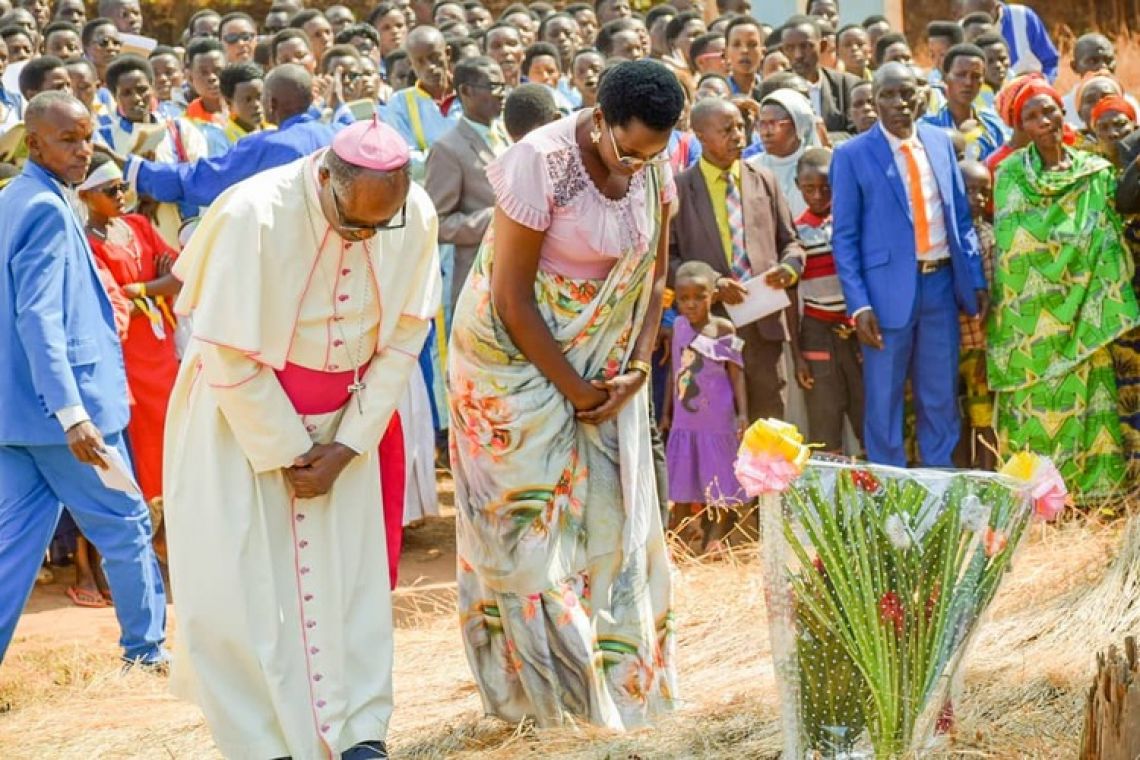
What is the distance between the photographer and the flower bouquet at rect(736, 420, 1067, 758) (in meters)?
4.57

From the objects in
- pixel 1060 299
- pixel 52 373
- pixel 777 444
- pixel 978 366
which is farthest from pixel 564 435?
pixel 978 366

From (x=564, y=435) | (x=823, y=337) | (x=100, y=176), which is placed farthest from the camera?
(x=823, y=337)

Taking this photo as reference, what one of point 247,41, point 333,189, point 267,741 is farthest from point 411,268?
point 247,41

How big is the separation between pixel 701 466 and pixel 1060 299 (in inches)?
75.8

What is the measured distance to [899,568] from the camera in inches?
182

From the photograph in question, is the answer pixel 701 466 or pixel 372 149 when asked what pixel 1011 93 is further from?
pixel 372 149

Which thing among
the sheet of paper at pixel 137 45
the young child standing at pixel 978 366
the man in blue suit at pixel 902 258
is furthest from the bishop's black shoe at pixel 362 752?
the sheet of paper at pixel 137 45

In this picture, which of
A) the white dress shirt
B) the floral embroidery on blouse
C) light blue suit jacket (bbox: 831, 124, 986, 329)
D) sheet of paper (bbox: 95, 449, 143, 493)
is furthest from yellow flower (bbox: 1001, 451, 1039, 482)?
the white dress shirt

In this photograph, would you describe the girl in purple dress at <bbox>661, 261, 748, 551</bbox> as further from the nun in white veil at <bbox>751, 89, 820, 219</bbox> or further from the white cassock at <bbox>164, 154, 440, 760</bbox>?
the white cassock at <bbox>164, 154, 440, 760</bbox>

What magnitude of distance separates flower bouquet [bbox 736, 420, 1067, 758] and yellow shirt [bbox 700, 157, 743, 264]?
4.12 metres

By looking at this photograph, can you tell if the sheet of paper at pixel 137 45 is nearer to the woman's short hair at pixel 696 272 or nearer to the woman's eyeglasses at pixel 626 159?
the woman's short hair at pixel 696 272

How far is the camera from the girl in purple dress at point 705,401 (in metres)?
8.54

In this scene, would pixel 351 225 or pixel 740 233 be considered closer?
pixel 351 225

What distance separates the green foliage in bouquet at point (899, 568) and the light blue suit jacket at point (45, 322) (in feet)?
9.55
